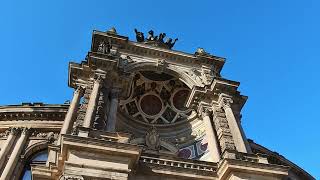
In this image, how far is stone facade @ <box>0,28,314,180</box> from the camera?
12.6 meters

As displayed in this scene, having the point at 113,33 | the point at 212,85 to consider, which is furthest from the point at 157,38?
the point at 212,85

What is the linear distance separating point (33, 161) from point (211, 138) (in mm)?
10392

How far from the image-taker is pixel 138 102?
72.4 feet

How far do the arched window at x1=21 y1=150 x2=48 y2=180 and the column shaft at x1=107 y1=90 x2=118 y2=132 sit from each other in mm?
6495

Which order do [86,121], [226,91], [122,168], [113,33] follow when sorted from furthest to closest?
[113,33]
[226,91]
[86,121]
[122,168]

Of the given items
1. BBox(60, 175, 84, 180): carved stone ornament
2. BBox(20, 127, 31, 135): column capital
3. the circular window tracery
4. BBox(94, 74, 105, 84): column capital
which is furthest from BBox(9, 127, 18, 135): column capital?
BBox(60, 175, 84, 180): carved stone ornament

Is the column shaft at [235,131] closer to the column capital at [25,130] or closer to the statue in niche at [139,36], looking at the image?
the statue in niche at [139,36]

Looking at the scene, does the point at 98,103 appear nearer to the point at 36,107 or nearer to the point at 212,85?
the point at 212,85

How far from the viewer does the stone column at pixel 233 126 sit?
15.8 meters

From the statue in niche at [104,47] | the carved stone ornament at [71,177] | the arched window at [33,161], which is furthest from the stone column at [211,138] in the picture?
the arched window at [33,161]

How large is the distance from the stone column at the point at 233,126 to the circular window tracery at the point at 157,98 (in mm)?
3672

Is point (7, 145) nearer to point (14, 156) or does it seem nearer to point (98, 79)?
→ point (14, 156)

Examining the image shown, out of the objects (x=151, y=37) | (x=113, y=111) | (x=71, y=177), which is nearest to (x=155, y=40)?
(x=151, y=37)

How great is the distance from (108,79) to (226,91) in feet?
19.7
